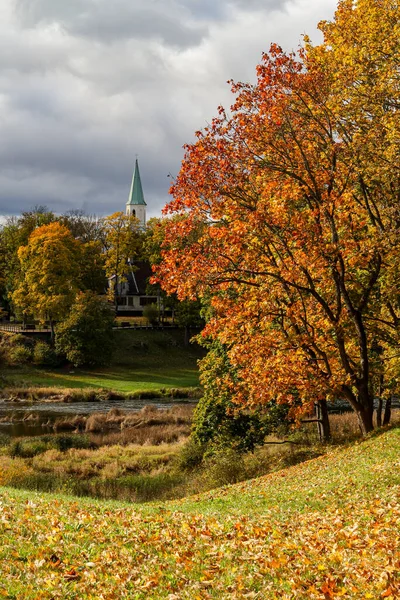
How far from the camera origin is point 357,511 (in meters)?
11.3

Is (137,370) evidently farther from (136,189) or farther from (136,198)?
(136,189)

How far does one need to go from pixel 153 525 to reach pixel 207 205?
397 inches

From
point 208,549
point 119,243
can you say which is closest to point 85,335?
point 119,243

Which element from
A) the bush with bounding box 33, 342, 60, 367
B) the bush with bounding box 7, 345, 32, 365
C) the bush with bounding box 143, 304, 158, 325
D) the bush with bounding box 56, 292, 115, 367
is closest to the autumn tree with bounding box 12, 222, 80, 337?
the bush with bounding box 56, 292, 115, 367

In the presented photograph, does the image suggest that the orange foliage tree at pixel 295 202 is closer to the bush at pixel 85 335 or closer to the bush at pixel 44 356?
the bush at pixel 85 335

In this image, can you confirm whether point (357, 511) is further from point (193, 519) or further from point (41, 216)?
point (41, 216)

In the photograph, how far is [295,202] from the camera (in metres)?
19.2

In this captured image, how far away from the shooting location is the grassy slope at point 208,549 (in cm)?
733

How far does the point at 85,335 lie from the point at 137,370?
7.23 metres

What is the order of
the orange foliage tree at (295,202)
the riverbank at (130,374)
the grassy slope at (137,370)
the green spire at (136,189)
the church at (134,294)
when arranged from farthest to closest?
the green spire at (136,189)
the church at (134,294)
the grassy slope at (137,370)
the riverbank at (130,374)
the orange foliage tree at (295,202)

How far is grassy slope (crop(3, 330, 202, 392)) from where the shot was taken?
188 feet

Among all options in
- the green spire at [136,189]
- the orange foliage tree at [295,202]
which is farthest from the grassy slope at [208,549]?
the green spire at [136,189]

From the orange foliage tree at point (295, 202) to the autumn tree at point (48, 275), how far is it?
1914 inches

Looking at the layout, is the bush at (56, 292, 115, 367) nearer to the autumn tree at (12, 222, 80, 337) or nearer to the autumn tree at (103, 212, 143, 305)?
the autumn tree at (12, 222, 80, 337)
